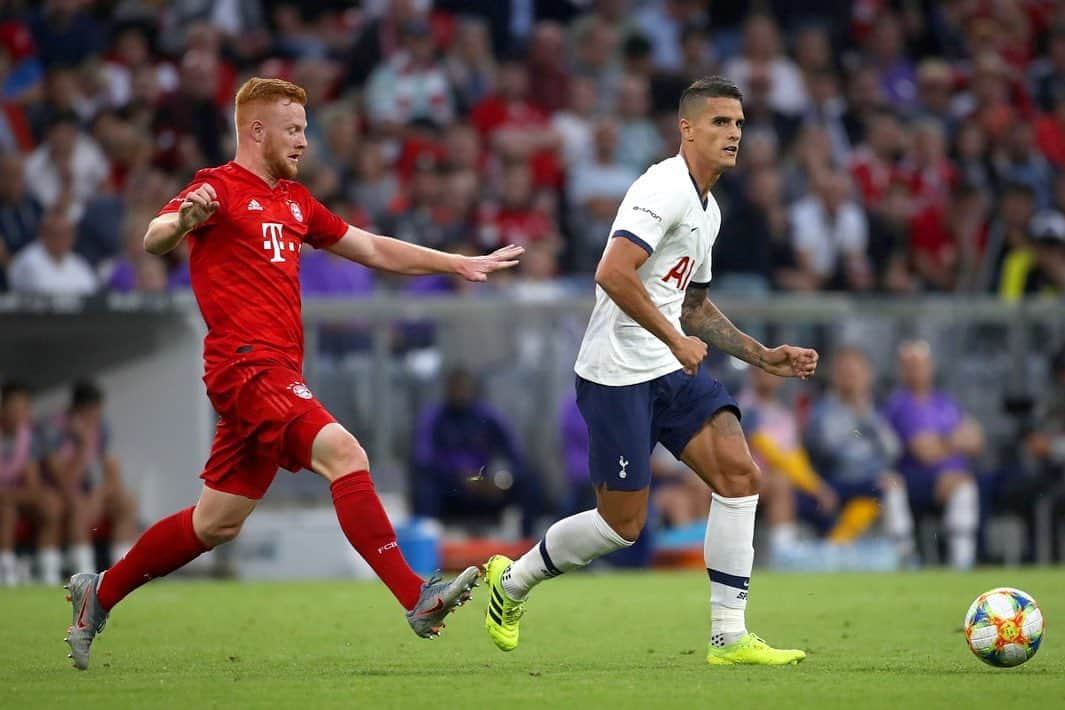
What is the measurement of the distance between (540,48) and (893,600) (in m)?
9.42

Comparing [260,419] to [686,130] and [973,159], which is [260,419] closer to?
[686,130]

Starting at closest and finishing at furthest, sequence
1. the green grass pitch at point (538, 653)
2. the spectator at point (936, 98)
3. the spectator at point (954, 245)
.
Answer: the green grass pitch at point (538, 653)
the spectator at point (954, 245)
the spectator at point (936, 98)

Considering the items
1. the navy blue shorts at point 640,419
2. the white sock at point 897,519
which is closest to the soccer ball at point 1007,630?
the navy blue shorts at point 640,419

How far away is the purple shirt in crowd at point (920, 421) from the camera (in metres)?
16.4

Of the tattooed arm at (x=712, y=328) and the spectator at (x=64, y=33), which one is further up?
the spectator at (x=64, y=33)

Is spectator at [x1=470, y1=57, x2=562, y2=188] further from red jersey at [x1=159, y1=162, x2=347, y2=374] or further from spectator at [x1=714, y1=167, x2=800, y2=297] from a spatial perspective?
red jersey at [x1=159, y1=162, x2=347, y2=374]

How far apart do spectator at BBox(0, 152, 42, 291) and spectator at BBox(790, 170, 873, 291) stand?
7456mm

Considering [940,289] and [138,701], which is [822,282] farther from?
[138,701]

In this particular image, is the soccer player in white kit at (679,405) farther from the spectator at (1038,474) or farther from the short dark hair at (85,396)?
the spectator at (1038,474)

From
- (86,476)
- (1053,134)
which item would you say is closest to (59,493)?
(86,476)

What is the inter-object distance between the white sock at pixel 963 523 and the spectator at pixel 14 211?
28.1 ft

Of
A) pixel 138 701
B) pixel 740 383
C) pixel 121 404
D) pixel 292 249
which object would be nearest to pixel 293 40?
pixel 121 404

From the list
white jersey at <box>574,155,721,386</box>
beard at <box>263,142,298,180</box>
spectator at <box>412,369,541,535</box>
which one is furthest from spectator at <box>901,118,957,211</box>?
beard at <box>263,142,298,180</box>

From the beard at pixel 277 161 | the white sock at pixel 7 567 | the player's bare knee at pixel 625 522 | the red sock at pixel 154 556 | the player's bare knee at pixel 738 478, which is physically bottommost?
the white sock at pixel 7 567
